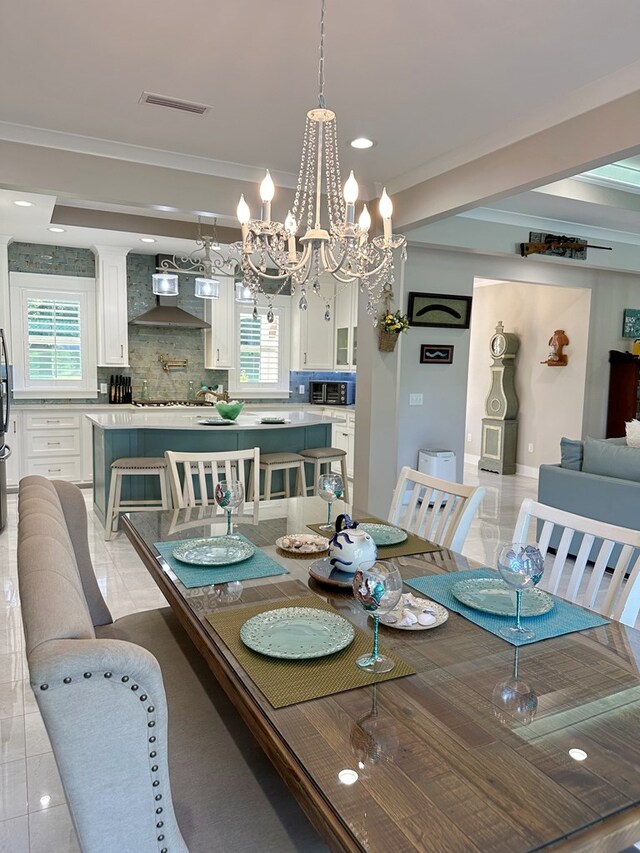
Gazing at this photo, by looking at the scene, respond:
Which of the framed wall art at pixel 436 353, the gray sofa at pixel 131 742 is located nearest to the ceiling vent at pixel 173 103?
the gray sofa at pixel 131 742

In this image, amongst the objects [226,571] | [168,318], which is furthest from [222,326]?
[226,571]

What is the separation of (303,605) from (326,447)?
4.13m

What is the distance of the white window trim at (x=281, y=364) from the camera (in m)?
7.71

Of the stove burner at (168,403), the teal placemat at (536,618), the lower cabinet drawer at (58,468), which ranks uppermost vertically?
the stove burner at (168,403)

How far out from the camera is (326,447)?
5.74 m

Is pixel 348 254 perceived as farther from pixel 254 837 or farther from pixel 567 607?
pixel 254 837

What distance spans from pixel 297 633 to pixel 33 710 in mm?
1619

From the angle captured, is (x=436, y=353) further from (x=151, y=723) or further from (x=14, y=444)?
(x=151, y=723)

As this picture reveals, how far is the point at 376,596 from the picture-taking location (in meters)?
1.30

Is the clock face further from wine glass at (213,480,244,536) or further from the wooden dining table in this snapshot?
the wooden dining table

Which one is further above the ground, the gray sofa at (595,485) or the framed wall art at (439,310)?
the framed wall art at (439,310)

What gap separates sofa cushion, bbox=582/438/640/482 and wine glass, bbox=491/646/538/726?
3.16 metres

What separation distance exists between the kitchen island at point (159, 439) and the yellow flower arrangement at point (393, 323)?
→ 1.12 metres

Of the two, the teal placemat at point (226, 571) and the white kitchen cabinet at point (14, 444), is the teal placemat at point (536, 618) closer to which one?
the teal placemat at point (226, 571)
